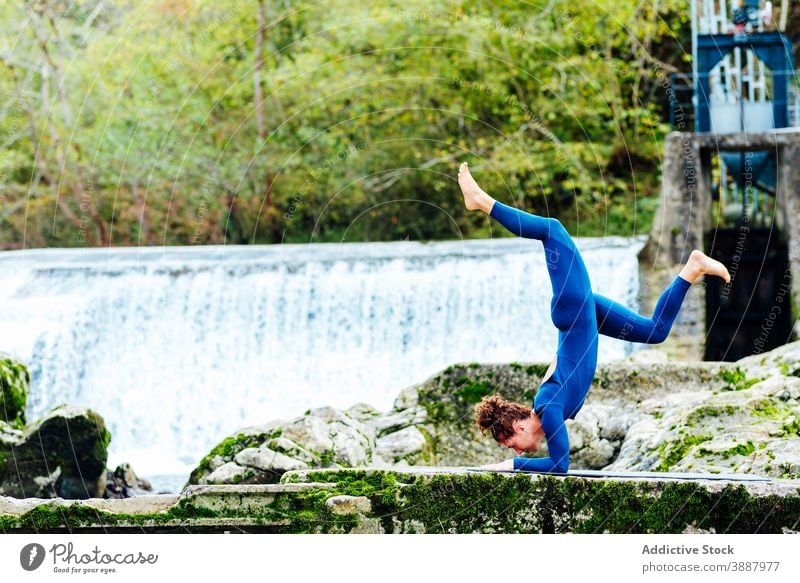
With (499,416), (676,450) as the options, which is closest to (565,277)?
(499,416)

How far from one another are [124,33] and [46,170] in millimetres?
3566

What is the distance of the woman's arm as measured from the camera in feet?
22.1

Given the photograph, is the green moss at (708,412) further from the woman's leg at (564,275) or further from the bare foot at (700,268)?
the woman's leg at (564,275)

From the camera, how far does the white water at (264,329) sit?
15.3 m

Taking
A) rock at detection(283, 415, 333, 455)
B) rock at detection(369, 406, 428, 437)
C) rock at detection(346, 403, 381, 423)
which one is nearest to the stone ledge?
rock at detection(283, 415, 333, 455)

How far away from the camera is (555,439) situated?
22.2 ft

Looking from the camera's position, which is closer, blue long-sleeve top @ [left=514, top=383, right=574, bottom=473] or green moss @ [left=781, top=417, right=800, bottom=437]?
blue long-sleeve top @ [left=514, top=383, right=574, bottom=473]

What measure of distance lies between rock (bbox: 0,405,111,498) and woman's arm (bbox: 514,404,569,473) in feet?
16.9

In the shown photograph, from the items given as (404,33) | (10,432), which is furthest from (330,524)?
(404,33)

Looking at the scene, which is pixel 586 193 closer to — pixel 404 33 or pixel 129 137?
pixel 404 33

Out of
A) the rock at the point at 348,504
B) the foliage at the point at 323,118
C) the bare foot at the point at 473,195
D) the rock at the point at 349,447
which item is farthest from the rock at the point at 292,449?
the foliage at the point at 323,118

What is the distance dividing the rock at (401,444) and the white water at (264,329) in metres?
4.86

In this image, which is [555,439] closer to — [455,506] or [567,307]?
[455,506]

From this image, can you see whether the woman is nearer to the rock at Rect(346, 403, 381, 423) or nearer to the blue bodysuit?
the blue bodysuit
